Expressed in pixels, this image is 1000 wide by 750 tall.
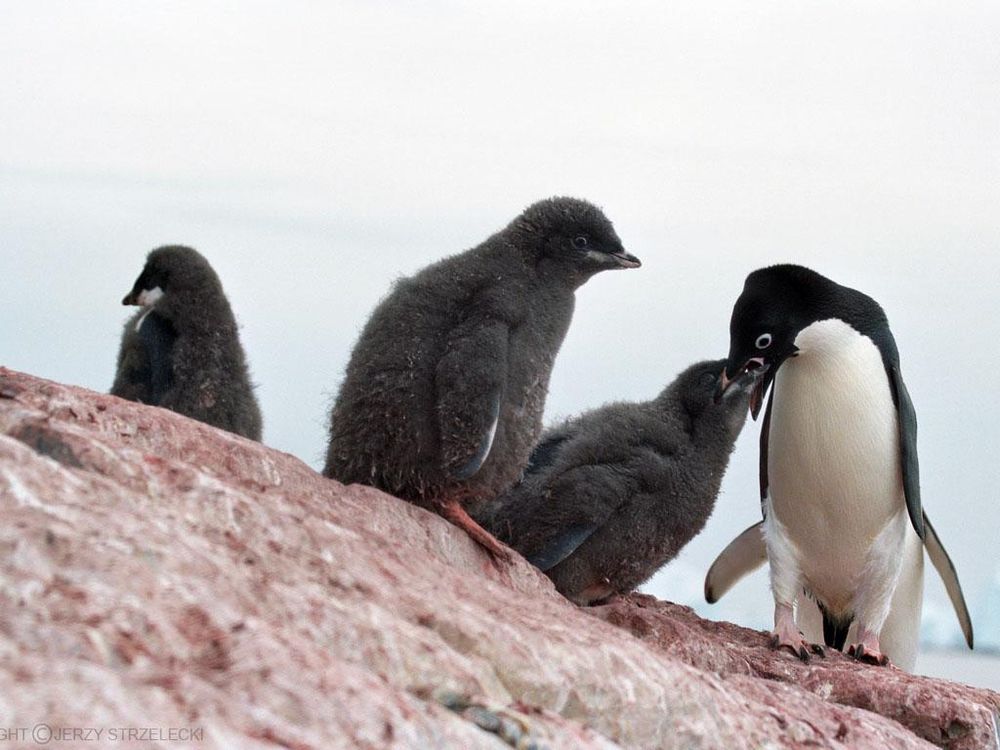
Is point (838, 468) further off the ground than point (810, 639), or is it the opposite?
point (838, 468)

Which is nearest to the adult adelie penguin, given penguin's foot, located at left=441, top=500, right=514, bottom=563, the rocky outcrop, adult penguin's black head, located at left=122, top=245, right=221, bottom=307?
penguin's foot, located at left=441, top=500, right=514, bottom=563

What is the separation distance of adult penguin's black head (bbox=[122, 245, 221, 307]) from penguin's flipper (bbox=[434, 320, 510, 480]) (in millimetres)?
2647

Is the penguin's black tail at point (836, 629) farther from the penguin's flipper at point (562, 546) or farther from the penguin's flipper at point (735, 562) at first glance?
the penguin's flipper at point (562, 546)

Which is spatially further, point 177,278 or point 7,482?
point 177,278

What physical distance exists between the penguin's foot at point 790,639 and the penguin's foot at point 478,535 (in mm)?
1504

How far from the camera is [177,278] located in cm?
777

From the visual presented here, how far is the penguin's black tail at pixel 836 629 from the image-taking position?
732cm

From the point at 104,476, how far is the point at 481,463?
220cm

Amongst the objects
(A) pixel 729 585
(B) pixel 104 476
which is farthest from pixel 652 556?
(B) pixel 104 476

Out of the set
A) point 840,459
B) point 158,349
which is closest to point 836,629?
point 840,459

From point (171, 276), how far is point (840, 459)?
11.6 ft

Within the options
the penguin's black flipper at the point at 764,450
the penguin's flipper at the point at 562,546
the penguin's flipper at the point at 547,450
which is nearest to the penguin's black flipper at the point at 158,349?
the penguin's flipper at the point at 547,450

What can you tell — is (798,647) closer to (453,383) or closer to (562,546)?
(562,546)

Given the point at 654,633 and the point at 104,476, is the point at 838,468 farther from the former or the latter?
the point at 104,476
